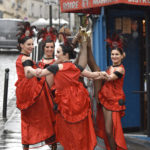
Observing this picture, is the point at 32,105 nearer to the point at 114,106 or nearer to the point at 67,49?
the point at 67,49

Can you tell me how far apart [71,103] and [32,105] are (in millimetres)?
810

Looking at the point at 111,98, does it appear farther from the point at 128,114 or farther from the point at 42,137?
the point at 128,114

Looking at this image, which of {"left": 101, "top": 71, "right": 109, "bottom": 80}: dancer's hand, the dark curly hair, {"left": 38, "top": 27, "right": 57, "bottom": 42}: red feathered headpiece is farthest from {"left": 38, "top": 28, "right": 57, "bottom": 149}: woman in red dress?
{"left": 101, "top": 71, "right": 109, "bottom": 80}: dancer's hand

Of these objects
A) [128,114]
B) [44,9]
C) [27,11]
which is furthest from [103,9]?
[44,9]

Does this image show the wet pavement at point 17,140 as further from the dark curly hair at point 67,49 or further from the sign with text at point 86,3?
the sign with text at point 86,3

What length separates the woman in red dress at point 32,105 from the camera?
600 cm

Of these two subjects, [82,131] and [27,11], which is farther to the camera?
[27,11]

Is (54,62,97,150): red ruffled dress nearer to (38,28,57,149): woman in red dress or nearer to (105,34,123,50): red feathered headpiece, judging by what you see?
(38,28,57,149): woman in red dress

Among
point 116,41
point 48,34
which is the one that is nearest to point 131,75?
point 116,41

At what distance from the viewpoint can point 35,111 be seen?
6.12 meters

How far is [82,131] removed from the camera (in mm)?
5566

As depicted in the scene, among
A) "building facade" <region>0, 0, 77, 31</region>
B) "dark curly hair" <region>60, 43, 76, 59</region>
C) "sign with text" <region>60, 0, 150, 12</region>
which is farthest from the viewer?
"building facade" <region>0, 0, 77, 31</region>

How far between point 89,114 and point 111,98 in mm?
686

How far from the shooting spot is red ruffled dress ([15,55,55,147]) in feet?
19.8
